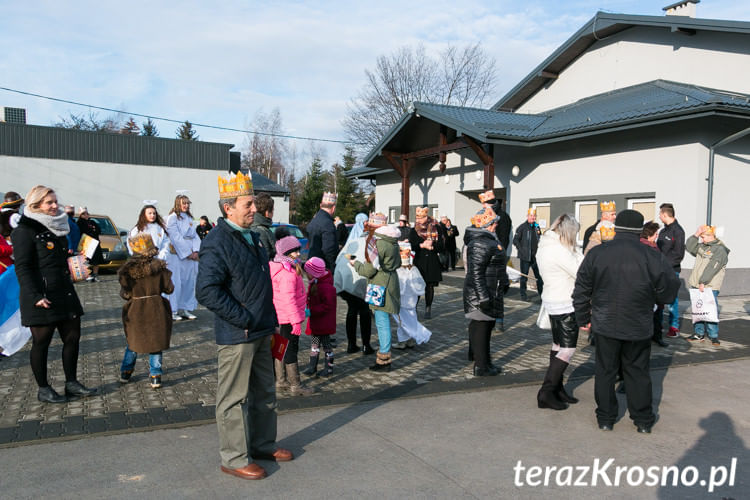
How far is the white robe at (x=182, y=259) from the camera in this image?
926cm

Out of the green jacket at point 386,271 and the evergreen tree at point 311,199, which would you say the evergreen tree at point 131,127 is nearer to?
the evergreen tree at point 311,199

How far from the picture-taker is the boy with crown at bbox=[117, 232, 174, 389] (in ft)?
18.7

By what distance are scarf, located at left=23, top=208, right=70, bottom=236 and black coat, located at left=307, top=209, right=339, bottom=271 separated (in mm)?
3010

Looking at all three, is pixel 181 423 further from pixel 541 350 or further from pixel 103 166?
pixel 103 166

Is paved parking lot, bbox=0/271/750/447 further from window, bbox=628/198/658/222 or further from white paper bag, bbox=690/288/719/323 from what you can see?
window, bbox=628/198/658/222

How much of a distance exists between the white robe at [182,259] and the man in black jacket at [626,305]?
251 inches

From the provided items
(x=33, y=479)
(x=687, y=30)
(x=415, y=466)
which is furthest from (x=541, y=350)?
(x=687, y=30)

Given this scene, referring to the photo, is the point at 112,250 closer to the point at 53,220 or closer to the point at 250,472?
the point at 53,220

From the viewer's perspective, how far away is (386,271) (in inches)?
266

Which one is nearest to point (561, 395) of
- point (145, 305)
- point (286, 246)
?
point (286, 246)

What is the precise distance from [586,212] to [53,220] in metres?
12.7

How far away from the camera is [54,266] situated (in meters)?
5.29

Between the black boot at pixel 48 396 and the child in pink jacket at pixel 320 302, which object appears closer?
the black boot at pixel 48 396

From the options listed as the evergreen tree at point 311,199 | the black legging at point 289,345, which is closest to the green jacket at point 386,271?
the black legging at point 289,345
